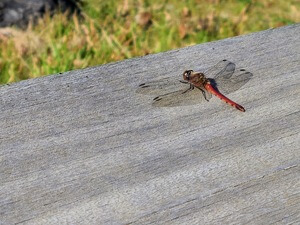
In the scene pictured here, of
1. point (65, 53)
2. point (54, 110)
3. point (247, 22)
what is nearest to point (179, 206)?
point (54, 110)

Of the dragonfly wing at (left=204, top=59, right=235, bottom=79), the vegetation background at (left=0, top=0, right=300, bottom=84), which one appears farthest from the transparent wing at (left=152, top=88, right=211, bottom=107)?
the vegetation background at (left=0, top=0, right=300, bottom=84)

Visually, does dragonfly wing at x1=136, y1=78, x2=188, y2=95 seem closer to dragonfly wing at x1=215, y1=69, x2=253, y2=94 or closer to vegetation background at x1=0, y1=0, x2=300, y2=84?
dragonfly wing at x1=215, y1=69, x2=253, y2=94

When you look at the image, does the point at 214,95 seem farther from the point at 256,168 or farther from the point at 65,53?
the point at 65,53

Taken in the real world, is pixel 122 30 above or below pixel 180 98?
below

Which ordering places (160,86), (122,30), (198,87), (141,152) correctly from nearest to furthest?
(141,152), (198,87), (160,86), (122,30)

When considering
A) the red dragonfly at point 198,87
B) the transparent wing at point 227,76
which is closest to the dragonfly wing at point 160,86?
the red dragonfly at point 198,87

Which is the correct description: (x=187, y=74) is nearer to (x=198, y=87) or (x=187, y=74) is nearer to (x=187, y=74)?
(x=187, y=74)

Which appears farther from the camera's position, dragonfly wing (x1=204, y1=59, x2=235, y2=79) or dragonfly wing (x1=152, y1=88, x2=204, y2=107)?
dragonfly wing (x1=204, y1=59, x2=235, y2=79)

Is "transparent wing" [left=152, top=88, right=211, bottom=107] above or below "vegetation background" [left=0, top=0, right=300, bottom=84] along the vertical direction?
above

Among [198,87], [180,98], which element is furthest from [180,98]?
[198,87]
